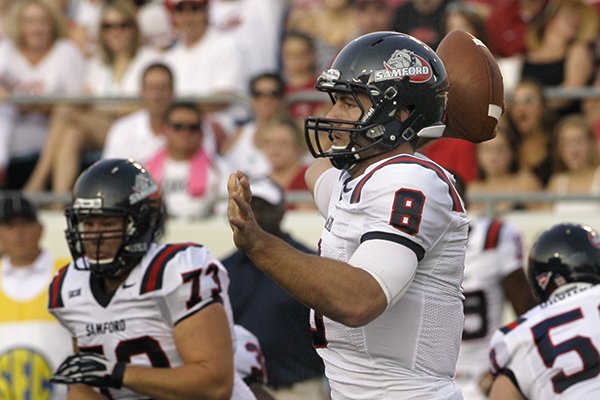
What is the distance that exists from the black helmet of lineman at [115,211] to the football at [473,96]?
1.27 m

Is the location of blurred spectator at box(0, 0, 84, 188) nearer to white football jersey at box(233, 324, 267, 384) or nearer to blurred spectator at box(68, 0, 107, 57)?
blurred spectator at box(68, 0, 107, 57)

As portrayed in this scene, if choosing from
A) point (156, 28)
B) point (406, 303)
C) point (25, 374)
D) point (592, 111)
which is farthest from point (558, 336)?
point (156, 28)

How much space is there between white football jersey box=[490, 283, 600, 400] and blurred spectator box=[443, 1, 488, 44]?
4.07m

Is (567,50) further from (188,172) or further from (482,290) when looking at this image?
(188,172)

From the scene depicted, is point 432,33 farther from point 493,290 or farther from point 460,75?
point 460,75

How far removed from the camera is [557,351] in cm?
419

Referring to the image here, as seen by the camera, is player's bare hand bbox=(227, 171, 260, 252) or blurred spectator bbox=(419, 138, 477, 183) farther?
blurred spectator bbox=(419, 138, 477, 183)

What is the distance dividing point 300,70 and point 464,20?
48.6 inches

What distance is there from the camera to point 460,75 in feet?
12.1

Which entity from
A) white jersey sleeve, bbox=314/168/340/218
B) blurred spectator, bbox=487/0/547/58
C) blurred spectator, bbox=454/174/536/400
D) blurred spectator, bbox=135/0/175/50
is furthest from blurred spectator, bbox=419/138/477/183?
white jersey sleeve, bbox=314/168/340/218

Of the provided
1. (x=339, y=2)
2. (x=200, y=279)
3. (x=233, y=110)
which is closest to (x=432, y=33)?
(x=339, y=2)

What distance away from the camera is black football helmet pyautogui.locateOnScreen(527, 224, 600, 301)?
4418 millimetres

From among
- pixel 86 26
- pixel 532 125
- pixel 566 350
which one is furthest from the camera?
pixel 86 26

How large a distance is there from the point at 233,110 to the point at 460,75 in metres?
5.07
